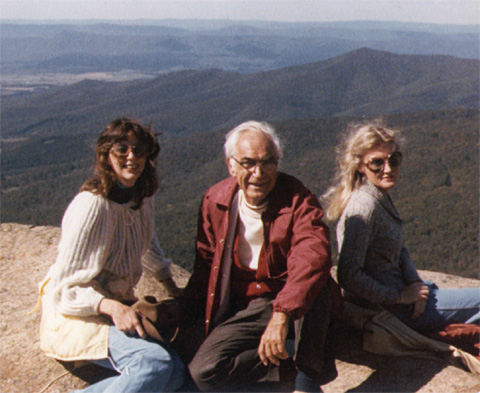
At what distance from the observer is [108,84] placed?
598ft

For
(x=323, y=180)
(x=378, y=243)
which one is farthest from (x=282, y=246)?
(x=323, y=180)

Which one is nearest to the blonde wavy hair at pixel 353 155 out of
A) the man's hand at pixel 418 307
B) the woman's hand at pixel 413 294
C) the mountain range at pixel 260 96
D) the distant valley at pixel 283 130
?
the distant valley at pixel 283 130

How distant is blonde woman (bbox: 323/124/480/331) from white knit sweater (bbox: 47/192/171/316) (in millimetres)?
1415

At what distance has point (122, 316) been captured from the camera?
3184 mm

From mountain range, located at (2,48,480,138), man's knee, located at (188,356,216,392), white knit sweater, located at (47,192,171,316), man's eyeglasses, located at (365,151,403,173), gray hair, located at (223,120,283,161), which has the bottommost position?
mountain range, located at (2,48,480,138)

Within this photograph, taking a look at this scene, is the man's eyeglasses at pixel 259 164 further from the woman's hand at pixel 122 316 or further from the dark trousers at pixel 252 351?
the woman's hand at pixel 122 316

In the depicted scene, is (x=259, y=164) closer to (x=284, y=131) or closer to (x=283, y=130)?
(x=284, y=131)

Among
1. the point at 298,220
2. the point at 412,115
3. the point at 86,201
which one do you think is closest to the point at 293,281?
the point at 298,220

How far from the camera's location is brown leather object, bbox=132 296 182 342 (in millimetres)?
3265

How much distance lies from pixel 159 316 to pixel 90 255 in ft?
1.91

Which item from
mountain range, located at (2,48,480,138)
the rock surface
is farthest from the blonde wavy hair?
mountain range, located at (2,48,480,138)

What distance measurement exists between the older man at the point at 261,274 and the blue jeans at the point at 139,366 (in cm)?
15

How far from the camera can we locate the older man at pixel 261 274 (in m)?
3.13

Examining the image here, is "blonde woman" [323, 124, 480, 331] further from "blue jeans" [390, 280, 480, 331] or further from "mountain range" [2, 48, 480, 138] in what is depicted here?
"mountain range" [2, 48, 480, 138]
